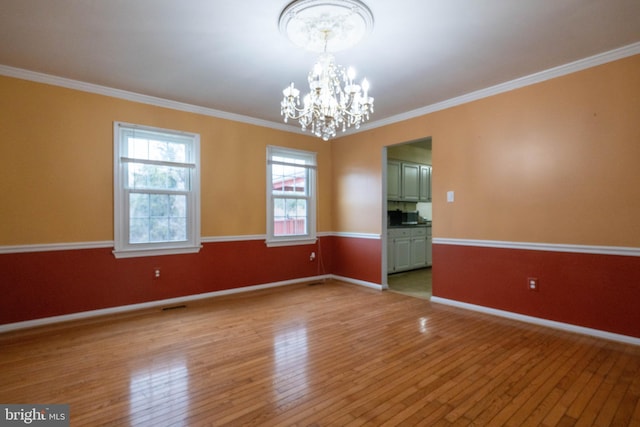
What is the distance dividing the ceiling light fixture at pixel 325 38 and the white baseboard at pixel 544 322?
2.72m

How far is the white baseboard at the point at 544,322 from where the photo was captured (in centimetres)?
283

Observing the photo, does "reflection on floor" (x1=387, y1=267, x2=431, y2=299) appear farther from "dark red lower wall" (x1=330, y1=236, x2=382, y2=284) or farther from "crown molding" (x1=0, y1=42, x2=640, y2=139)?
"crown molding" (x1=0, y1=42, x2=640, y2=139)

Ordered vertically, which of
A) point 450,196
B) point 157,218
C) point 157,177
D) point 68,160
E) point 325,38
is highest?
point 325,38

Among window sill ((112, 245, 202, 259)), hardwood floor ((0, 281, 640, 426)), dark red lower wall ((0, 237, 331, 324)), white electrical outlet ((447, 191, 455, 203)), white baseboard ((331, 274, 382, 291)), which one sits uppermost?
white electrical outlet ((447, 191, 455, 203))

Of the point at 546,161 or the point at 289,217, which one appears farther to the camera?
the point at 289,217

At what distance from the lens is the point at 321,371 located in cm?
236

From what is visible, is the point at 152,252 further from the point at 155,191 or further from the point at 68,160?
the point at 68,160

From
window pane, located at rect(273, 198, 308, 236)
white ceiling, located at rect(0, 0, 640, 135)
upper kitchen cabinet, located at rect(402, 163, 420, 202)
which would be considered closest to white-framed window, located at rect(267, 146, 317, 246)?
window pane, located at rect(273, 198, 308, 236)

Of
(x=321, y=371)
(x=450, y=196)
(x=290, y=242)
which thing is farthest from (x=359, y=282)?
(x=321, y=371)

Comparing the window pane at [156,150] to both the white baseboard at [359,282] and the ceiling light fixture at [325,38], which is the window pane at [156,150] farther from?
the white baseboard at [359,282]

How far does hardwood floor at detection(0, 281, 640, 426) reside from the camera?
73.3 inches

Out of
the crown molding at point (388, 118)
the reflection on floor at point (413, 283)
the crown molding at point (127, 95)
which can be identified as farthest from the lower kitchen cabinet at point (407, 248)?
the crown molding at point (127, 95)

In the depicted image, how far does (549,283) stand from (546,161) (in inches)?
49.7

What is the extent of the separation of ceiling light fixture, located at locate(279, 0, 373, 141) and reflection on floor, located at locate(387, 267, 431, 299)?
9.77 feet
